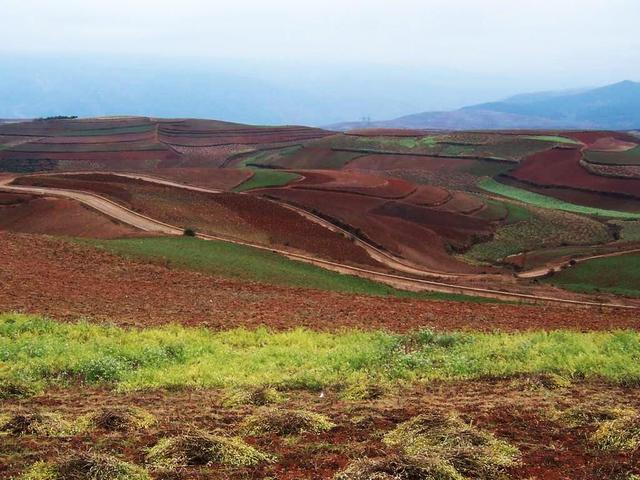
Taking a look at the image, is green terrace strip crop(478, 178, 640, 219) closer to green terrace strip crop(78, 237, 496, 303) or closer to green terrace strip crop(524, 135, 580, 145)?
green terrace strip crop(524, 135, 580, 145)

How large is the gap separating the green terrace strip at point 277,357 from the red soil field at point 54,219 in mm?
27243

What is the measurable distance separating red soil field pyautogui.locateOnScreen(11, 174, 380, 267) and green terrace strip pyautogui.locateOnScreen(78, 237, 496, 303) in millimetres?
5898

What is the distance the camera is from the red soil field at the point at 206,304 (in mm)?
19078

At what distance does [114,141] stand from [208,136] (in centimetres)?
2536

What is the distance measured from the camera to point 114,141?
132625 mm

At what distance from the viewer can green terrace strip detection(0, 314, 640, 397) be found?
39.0 feet

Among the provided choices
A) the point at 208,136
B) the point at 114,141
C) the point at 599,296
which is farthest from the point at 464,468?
the point at 208,136

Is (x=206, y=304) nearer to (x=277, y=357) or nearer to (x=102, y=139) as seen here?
(x=277, y=357)

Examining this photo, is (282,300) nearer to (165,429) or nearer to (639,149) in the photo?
(165,429)

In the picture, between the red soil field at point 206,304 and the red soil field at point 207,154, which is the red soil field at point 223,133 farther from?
the red soil field at point 206,304

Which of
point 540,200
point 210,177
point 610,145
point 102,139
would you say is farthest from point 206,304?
point 102,139

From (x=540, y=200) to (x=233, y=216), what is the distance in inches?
2045

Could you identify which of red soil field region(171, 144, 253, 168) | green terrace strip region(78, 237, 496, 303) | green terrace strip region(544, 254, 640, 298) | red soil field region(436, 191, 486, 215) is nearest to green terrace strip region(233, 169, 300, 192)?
red soil field region(436, 191, 486, 215)

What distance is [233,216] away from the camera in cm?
5512
